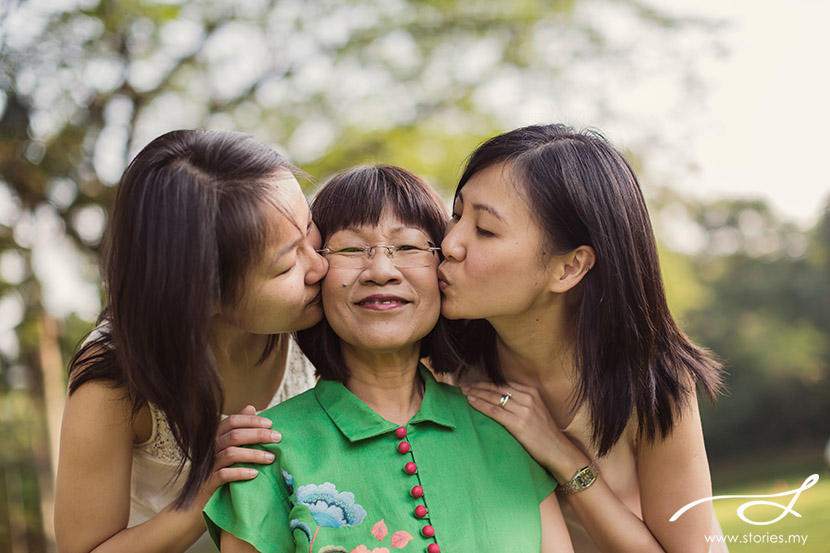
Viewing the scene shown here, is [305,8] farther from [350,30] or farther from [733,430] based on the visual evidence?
[733,430]

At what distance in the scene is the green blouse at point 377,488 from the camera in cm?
208

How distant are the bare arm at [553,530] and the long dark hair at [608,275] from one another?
302 mm

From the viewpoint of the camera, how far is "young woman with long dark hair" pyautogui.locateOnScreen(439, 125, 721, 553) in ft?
8.02

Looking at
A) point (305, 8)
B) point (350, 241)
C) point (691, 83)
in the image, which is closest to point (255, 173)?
point (350, 241)

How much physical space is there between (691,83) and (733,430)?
11362 mm

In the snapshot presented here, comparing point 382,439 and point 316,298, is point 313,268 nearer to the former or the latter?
point 316,298

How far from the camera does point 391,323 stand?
2232mm

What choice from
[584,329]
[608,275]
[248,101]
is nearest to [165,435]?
[584,329]

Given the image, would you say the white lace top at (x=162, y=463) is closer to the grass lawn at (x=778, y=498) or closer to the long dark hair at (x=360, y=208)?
the long dark hair at (x=360, y=208)

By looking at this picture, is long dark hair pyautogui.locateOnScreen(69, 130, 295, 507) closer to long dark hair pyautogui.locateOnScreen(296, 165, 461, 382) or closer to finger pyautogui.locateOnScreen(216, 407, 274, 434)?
finger pyautogui.locateOnScreen(216, 407, 274, 434)

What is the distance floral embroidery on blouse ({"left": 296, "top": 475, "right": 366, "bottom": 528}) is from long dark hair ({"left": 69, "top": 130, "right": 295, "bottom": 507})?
0.32m

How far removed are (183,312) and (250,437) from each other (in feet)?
1.27

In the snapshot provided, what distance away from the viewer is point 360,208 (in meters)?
2.35

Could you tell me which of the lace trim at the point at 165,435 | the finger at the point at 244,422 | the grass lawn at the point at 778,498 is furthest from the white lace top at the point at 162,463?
the grass lawn at the point at 778,498
